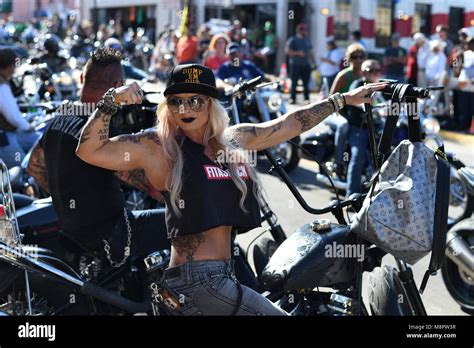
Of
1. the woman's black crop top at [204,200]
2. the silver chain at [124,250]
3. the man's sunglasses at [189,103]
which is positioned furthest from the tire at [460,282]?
the man's sunglasses at [189,103]

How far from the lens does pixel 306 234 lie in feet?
11.6

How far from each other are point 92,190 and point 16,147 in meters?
3.21

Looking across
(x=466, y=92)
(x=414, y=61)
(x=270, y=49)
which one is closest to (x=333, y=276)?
(x=466, y=92)

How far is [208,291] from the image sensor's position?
10.0 ft

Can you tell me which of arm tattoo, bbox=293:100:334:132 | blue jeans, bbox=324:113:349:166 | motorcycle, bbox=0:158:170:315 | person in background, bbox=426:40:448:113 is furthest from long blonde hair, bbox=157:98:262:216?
person in background, bbox=426:40:448:113

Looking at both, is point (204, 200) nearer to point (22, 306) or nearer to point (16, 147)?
point (22, 306)

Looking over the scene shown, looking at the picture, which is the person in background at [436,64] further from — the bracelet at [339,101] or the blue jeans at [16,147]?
the bracelet at [339,101]

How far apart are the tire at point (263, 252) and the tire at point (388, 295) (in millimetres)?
1153

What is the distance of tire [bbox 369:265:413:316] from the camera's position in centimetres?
354

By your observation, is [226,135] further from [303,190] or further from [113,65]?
[303,190]

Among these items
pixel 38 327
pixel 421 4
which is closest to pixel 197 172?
pixel 38 327

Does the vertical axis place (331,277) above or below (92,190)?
below

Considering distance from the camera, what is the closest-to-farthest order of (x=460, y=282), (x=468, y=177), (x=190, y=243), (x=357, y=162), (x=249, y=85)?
(x=190, y=243) → (x=249, y=85) → (x=460, y=282) → (x=468, y=177) → (x=357, y=162)

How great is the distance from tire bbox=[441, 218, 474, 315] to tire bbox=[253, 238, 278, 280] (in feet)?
4.38
